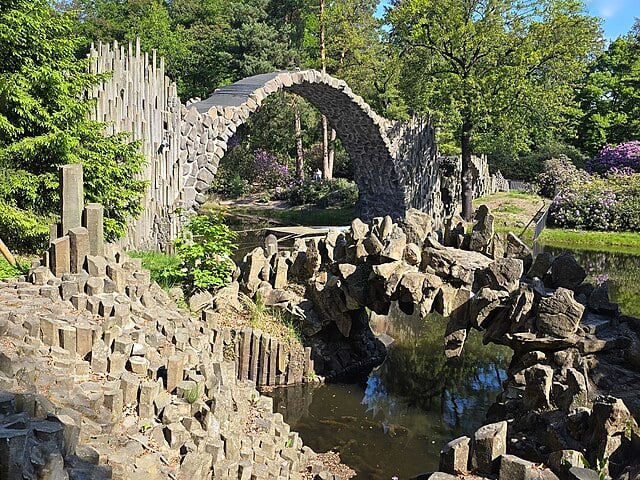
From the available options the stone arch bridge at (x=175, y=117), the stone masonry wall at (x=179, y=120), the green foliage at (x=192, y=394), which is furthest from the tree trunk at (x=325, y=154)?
the green foliage at (x=192, y=394)

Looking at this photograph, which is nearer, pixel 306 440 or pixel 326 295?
pixel 306 440

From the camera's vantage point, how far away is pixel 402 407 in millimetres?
7773

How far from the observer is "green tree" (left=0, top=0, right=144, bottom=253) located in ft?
23.9

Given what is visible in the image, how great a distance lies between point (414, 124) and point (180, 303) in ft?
46.6

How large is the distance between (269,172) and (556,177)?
1235 centimetres

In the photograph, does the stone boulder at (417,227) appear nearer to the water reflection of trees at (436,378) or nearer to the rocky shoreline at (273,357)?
the rocky shoreline at (273,357)

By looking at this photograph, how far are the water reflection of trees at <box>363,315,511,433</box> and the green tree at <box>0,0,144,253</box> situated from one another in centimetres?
404

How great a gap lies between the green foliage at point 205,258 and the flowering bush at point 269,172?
20497 mm

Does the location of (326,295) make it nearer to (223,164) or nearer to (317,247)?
(317,247)

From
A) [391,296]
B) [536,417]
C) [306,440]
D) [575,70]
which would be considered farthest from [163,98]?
[575,70]

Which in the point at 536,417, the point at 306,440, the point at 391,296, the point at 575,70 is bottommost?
the point at 306,440

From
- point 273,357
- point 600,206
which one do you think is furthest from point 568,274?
point 600,206

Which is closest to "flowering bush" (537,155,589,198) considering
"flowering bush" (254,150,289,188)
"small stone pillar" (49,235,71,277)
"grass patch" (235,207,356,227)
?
"grass patch" (235,207,356,227)

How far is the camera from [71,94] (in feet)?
27.0
